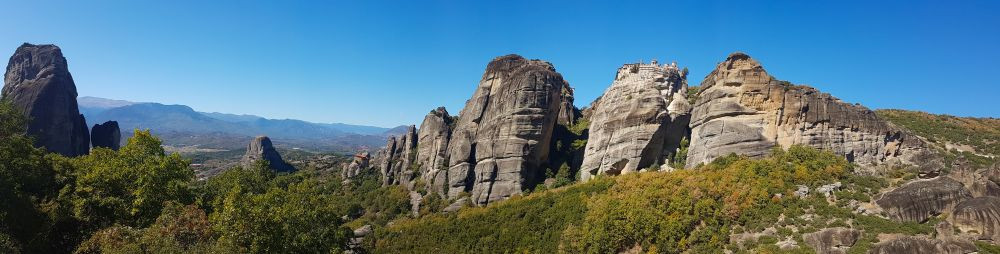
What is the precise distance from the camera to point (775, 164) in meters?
36.2

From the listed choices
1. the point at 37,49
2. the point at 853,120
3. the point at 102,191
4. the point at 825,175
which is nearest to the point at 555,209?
the point at 825,175

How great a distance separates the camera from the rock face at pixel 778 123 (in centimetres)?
3891

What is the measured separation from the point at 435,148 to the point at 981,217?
4814 centimetres

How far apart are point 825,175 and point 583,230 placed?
1599cm

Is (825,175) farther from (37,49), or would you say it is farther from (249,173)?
(37,49)

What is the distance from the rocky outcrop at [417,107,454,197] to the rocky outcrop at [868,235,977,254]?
40.3 meters

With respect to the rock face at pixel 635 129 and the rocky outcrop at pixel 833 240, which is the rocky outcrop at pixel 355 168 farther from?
the rocky outcrop at pixel 833 240

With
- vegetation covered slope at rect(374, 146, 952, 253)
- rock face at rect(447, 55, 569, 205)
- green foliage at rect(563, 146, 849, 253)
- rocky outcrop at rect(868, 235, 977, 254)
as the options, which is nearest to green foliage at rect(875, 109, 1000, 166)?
green foliage at rect(563, 146, 849, 253)

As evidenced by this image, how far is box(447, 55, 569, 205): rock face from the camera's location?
53.5m

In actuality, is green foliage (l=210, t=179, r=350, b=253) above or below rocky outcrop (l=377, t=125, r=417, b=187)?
below

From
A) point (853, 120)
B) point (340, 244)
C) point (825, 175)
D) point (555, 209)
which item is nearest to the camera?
point (340, 244)

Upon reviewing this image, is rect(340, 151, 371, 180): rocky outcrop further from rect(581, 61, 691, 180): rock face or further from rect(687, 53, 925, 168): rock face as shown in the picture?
rect(687, 53, 925, 168): rock face

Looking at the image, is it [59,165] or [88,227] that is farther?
[59,165]

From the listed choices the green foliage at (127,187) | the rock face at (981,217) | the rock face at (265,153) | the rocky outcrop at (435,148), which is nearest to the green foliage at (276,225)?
the green foliage at (127,187)
